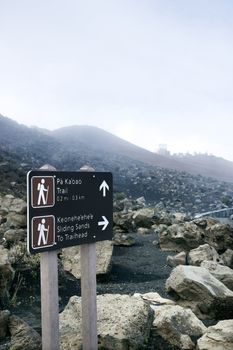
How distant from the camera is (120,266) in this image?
10.2 metres

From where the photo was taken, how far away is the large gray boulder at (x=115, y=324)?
4.98m

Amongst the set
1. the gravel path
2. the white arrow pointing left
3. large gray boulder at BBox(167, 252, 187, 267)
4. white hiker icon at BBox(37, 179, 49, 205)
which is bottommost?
the gravel path

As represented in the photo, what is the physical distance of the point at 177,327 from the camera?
5.68m

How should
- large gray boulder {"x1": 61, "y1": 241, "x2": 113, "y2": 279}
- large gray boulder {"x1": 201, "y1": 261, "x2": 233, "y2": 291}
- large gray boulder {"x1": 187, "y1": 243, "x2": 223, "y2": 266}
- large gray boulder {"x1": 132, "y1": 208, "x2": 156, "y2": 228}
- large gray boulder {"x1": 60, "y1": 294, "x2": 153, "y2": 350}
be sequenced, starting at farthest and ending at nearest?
1. large gray boulder {"x1": 132, "y1": 208, "x2": 156, "y2": 228}
2. large gray boulder {"x1": 187, "y1": 243, "x2": 223, "y2": 266}
3. large gray boulder {"x1": 61, "y1": 241, "x2": 113, "y2": 279}
4. large gray boulder {"x1": 201, "y1": 261, "x2": 233, "y2": 291}
5. large gray boulder {"x1": 60, "y1": 294, "x2": 153, "y2": 350}

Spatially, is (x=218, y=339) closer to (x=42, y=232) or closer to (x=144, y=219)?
(x=42, y=232)

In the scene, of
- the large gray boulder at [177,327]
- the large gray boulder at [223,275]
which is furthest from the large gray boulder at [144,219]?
the large gray boulder at [177,327]

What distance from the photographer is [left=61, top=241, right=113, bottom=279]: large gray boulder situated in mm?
8695

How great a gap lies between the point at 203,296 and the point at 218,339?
6.01ft

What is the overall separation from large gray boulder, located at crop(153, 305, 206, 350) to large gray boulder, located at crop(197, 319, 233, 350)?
27cm

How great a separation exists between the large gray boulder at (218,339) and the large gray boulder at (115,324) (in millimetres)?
652

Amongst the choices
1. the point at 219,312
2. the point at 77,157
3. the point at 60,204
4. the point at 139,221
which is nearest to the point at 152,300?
the point at 219,312

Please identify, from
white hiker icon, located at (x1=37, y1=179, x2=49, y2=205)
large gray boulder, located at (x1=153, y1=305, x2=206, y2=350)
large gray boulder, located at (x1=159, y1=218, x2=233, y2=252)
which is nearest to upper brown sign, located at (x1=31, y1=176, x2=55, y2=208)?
white hiker icon, located at (x1=37, y1=179, x2=49, y2=205)

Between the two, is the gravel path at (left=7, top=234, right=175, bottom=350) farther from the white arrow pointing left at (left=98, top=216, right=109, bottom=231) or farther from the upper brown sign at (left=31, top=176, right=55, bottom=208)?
the upper brown sign at (left=31, top=176, right=55, bottom=208)

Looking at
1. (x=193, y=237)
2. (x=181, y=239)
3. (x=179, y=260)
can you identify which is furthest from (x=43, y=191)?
(x=193, y=237)
